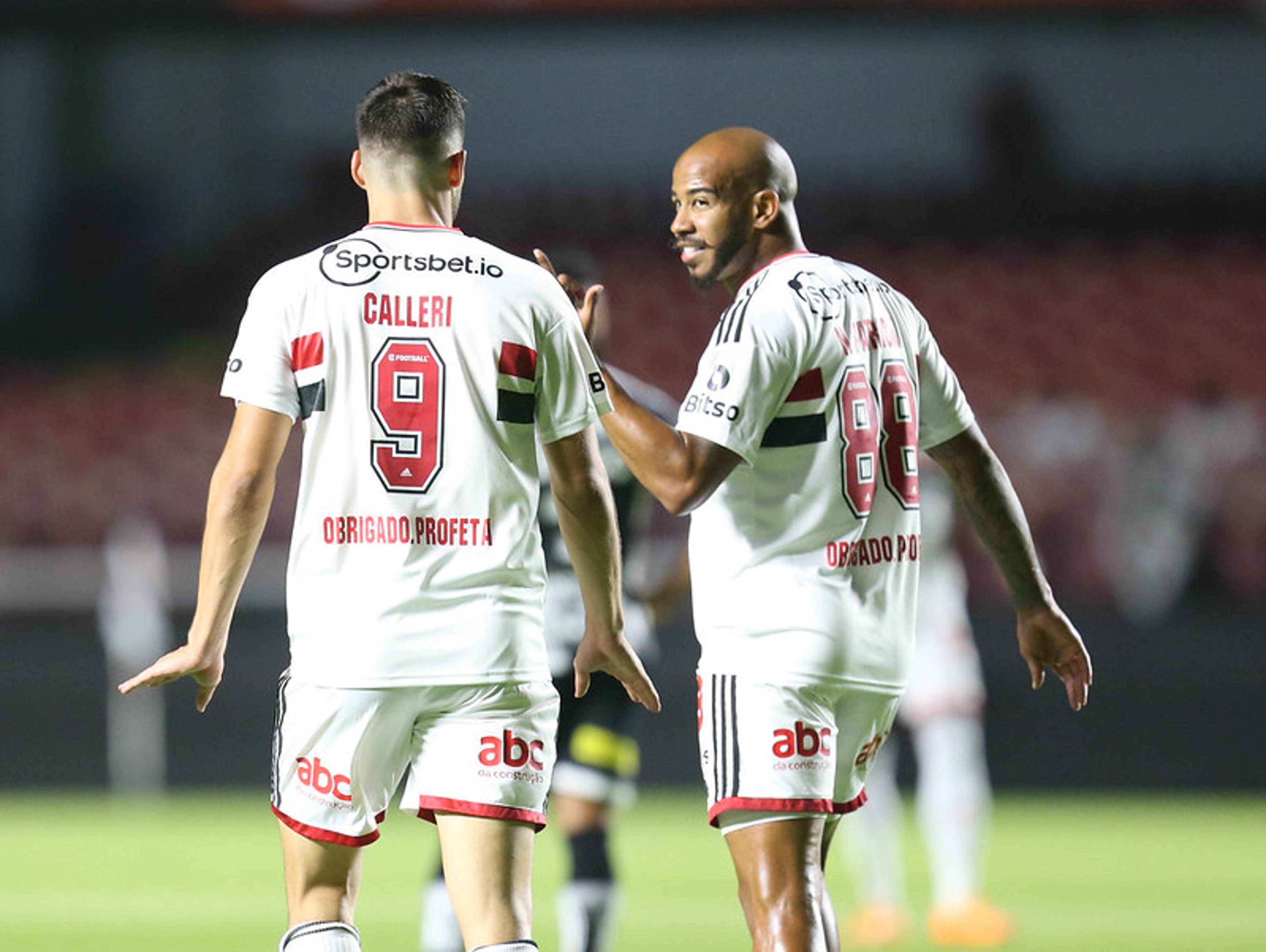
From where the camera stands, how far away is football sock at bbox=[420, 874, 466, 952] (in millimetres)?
5707

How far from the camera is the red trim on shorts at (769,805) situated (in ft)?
13.7

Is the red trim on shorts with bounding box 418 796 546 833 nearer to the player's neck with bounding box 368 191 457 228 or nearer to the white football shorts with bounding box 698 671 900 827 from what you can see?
the white football shorts with bounding box 698 671 900 827

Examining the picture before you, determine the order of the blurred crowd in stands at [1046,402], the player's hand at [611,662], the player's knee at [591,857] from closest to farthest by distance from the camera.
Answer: the player's hand at [611,662] → the player's knee at [591,857] → the blurred crowd in stands at [1046,402]

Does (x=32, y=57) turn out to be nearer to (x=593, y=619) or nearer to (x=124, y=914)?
(x=124, y=914)

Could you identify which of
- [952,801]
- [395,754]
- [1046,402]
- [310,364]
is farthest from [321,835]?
[1046,402]

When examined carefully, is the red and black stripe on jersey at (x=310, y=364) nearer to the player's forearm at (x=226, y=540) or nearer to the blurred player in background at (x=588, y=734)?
the player's forearm at (x=226, y=540)

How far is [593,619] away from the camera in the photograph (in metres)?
4.10

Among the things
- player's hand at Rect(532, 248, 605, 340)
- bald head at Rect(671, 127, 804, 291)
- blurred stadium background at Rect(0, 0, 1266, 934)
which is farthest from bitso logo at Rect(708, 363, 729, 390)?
blurred stadium background at Rect(0, 0, 1266, 934)

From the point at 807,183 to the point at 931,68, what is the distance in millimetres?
2076

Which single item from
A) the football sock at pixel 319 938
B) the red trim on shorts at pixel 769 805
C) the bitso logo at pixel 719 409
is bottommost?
the football sock at pixel 319 938

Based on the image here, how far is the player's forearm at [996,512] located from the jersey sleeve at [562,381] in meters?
1.08

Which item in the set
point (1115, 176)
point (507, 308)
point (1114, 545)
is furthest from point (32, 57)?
point (507, 308)

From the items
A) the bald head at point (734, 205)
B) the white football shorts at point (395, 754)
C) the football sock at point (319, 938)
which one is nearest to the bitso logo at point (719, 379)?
the bald head at point (734, 205)

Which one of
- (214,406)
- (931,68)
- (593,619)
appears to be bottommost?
(593,619)
